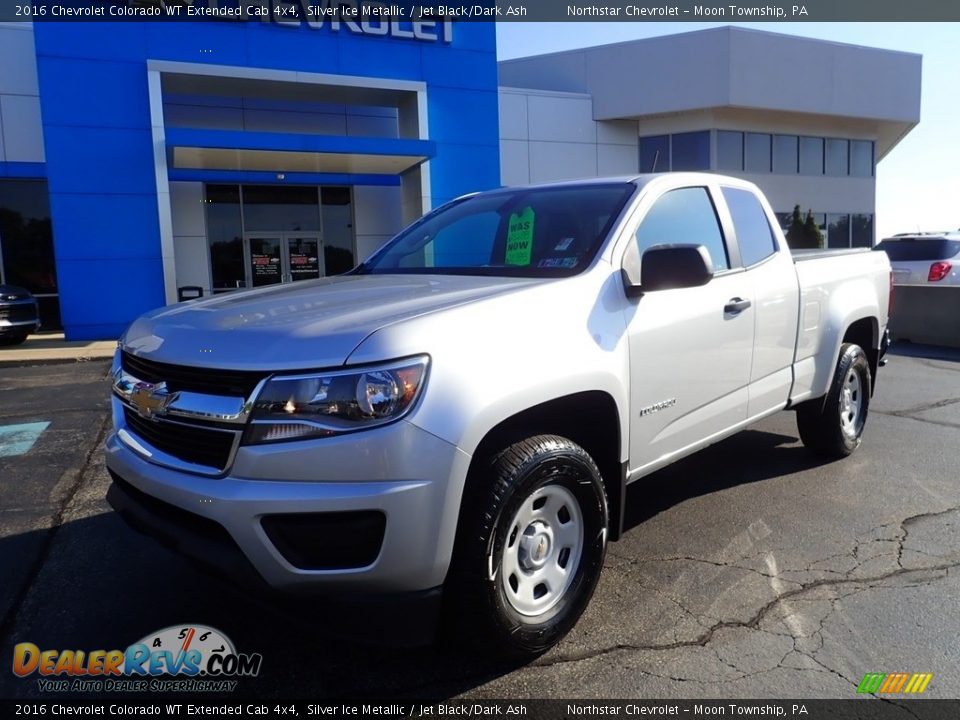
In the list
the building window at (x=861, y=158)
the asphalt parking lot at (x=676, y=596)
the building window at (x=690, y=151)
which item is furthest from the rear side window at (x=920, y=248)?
the building window at (x=861, y=158)

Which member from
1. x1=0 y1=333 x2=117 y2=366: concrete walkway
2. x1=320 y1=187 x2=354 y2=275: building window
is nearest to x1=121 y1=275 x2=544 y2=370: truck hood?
x1=0 y1=333 x2=117 y2=366: concrete walkway

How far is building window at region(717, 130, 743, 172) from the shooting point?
24234 millimetres

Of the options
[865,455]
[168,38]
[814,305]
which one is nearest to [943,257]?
[865,455]

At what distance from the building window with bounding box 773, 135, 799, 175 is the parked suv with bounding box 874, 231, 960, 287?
12.7 metres

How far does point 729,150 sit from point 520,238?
2329 cm

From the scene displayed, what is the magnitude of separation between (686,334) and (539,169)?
20154 mm

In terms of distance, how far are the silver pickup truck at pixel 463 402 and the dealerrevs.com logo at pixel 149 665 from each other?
57cm

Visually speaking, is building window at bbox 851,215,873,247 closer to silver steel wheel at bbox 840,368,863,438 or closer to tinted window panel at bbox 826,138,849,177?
tinted window panel at bbox 826,138,849,177

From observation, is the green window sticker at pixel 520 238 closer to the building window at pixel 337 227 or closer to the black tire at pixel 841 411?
the black tire at pixel 841 411

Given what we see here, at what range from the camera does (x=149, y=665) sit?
281 centimetres

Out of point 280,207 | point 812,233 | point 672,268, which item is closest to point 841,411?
point 672,268

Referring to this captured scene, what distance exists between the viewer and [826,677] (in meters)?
2.66

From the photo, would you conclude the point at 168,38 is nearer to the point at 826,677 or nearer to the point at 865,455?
the point at 865,455

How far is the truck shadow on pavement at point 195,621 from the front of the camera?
8.51 feet
